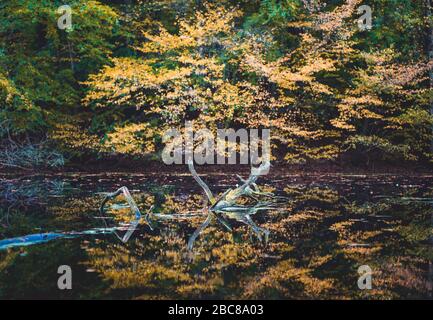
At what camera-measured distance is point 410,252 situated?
26.5ft

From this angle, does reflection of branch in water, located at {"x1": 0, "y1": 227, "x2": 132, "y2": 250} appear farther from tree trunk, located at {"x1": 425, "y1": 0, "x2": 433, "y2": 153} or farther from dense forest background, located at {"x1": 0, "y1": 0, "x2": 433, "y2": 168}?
tree trunk, located at {"x1": 425, "y1": 0, "x2": 433, "y2": 153}

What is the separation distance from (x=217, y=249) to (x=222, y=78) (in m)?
11.8

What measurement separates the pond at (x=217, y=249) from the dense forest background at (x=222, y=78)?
5401mm

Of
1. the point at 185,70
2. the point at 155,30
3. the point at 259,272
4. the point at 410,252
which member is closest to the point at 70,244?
the point at 259,272

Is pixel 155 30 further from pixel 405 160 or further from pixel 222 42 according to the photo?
pixel 405 160

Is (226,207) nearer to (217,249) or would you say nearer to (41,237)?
(217,249)

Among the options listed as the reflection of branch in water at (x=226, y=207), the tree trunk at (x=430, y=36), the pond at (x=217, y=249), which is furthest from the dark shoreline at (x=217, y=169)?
the reflection of branch in water at (x=226, y=207)

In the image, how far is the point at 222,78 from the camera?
19.5 metres

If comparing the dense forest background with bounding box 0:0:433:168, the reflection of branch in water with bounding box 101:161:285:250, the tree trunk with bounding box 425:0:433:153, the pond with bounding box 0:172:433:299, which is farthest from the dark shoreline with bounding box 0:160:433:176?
the reflection of branch in water with bounding box 101:161:285:250

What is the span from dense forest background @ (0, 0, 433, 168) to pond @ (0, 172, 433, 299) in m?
5.40

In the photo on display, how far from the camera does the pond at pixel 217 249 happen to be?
6.50 meters

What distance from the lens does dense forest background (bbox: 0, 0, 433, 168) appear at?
18703 mm

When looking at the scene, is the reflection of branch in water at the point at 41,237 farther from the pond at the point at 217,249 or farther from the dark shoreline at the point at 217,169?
the dark shoreline at the point at 217,169

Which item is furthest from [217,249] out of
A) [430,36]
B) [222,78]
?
[430,36]
